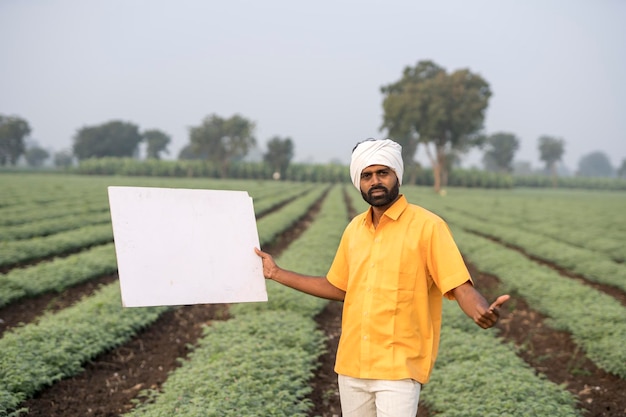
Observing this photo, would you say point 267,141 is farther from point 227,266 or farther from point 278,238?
point 227,266

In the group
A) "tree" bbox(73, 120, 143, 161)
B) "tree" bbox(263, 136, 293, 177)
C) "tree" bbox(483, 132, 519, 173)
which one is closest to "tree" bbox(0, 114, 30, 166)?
"tree" bbox(73, 120, 143, 161)

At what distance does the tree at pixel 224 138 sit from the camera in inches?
3679

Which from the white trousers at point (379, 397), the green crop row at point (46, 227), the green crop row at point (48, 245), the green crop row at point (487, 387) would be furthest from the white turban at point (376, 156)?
the green crop row at point (46, 227)

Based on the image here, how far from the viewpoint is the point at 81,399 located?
521 cm

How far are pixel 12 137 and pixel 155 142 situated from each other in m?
40.1

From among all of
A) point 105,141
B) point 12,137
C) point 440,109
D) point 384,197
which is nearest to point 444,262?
point 384,197

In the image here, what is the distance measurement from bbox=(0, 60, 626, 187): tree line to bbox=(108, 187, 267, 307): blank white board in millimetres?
45861

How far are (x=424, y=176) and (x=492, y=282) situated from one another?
81.1 m

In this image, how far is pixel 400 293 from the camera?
8.28 feet

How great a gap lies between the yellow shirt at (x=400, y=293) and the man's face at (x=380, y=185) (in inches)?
2.5

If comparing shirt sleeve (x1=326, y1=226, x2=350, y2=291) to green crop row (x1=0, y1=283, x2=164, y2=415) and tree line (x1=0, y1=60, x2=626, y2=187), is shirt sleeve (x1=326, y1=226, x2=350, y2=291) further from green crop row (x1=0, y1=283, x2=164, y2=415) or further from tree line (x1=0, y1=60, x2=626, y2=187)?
tree line (x1=0, y1=60, x2=626, y2=187)

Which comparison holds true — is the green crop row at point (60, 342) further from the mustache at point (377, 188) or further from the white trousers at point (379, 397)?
A: the mustache at point (377, 188)

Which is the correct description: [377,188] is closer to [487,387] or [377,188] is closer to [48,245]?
[487,387]

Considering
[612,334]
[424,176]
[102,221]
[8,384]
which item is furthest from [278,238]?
[424,176]
